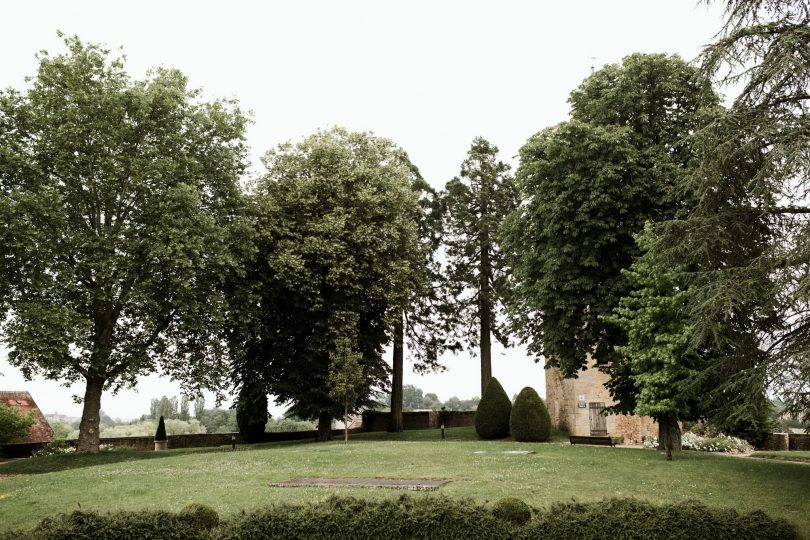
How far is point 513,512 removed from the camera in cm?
963

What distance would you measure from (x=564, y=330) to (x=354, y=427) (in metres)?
25.5

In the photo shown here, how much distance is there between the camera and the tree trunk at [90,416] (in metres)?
26.8

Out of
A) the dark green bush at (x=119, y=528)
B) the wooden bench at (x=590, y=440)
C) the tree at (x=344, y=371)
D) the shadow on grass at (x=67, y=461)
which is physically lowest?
the shadow on grass at (x=67, y=461)

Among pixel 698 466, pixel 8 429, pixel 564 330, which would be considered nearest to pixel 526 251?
pixel 564 330

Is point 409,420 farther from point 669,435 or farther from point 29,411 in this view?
point 669,435

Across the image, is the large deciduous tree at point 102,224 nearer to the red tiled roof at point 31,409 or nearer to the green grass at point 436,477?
the green grass at point 436,477

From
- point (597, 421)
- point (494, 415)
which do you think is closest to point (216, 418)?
point (494, 415)

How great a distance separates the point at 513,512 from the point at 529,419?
66.4 ft

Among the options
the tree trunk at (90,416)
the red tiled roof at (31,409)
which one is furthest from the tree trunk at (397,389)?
the red tiled roof at (31,409)

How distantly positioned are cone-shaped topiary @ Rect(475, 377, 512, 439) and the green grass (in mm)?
9608

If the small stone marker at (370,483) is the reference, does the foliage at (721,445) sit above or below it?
below

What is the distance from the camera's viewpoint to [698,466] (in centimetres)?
1725

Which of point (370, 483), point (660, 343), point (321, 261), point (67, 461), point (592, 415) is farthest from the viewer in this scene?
point (592, 415)

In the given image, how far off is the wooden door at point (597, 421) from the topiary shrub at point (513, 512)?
83.4ft
